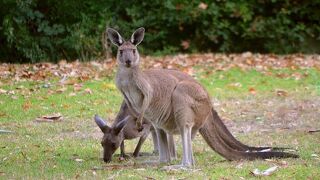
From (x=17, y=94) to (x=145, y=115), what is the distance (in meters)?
4.68

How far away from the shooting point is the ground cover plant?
650 cm

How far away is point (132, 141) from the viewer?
334 inches

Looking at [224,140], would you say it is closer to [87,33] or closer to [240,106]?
[240,106]

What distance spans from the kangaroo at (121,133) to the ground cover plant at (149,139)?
5.9 inches

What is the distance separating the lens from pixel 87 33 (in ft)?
49.1

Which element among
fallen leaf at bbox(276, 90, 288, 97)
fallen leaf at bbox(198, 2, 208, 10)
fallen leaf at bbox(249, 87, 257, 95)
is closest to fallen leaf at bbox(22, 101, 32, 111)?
fallen leaf at bbox(249, 87, 257, 95)

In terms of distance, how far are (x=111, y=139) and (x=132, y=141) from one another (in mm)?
1259

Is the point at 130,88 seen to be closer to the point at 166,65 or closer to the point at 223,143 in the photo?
the point at 223,143

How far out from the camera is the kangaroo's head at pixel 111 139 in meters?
7.17

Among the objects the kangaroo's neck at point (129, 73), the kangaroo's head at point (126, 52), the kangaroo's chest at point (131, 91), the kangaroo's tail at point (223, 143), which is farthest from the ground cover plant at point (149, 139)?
the kangaroo's head at point (126, 52)

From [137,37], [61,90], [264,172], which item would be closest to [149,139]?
[137,37]

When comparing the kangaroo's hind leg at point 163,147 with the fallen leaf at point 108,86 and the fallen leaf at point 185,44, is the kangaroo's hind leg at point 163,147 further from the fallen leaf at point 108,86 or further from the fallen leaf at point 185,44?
the fallen leaf at point 185,44

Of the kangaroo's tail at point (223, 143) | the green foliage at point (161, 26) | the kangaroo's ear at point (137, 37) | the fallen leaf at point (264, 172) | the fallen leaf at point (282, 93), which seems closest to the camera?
the fallen leaf at point (264, 172)

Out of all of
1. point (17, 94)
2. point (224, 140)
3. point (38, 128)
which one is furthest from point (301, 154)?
point (17, 94)
